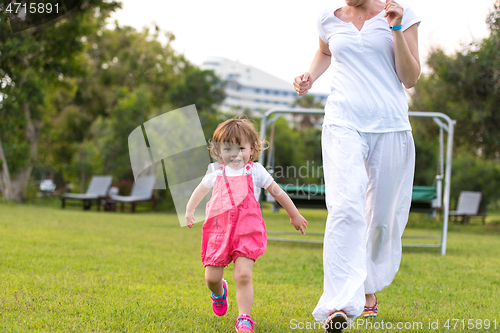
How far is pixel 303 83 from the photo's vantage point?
2947mm

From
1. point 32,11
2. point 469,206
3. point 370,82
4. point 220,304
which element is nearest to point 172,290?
point 220,304

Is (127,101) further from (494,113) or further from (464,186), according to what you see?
(464,186)

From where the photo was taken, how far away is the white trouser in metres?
2.47

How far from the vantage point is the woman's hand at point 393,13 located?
248 centimetres

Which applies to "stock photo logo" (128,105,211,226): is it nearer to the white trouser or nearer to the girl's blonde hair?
the girl's blonde hair

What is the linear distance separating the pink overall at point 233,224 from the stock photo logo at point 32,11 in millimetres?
13382

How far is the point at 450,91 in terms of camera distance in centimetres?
1461

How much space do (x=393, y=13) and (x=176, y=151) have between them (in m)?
1.32

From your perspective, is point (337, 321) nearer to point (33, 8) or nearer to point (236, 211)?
point (236, 211)

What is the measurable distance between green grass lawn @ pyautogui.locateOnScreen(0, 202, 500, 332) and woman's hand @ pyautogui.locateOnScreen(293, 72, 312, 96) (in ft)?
4.56

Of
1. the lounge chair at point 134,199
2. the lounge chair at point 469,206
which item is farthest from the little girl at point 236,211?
the lounge chair at point 469,206

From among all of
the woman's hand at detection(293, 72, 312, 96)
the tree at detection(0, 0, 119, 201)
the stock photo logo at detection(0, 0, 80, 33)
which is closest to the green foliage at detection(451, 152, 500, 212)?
the tree at detection(0, 0, 119, 201)

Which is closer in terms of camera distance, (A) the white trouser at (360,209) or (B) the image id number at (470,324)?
(A) the white trouser at (360,209)

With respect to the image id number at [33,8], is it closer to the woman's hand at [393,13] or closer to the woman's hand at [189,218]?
the woman's hand at [189,218]
